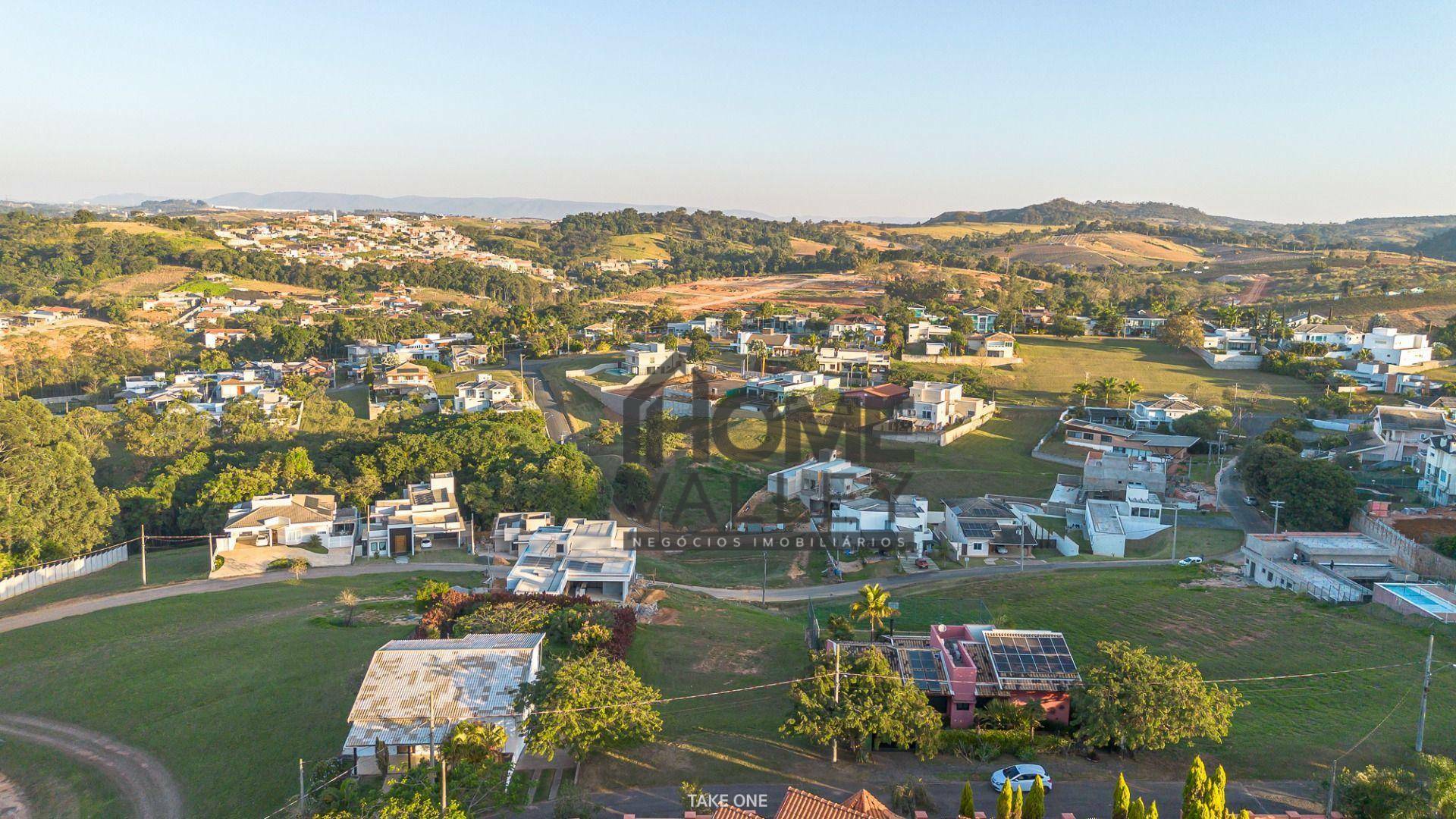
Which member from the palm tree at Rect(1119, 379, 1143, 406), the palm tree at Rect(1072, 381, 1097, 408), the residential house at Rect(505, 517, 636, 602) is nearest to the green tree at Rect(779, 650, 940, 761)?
Result: the residential house at Rect(505, 517, 636, 602)

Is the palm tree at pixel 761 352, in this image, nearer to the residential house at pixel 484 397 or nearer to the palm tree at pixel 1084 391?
the residential house at pixel 484 397

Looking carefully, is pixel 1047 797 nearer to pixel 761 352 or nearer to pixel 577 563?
pixel 577 563

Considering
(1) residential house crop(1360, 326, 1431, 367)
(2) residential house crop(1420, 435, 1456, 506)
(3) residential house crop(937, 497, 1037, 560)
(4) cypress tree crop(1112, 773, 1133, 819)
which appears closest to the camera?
(4) cypress tree crop(1112, 773, 1133, 819)

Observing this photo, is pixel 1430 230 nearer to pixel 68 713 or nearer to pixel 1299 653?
pixel 1299 653

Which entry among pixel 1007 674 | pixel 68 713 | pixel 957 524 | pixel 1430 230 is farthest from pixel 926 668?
pixel 1430 230

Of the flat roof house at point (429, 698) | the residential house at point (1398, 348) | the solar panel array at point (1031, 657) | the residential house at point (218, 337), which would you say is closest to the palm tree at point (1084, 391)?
the residential house at point (1398, 348)

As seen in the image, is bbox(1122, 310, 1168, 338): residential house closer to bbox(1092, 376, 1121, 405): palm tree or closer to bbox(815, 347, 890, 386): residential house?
bbox(1092, 376, 1121, 405): palm tree

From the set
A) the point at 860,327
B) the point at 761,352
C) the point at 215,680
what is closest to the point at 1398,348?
the point at 860,327
